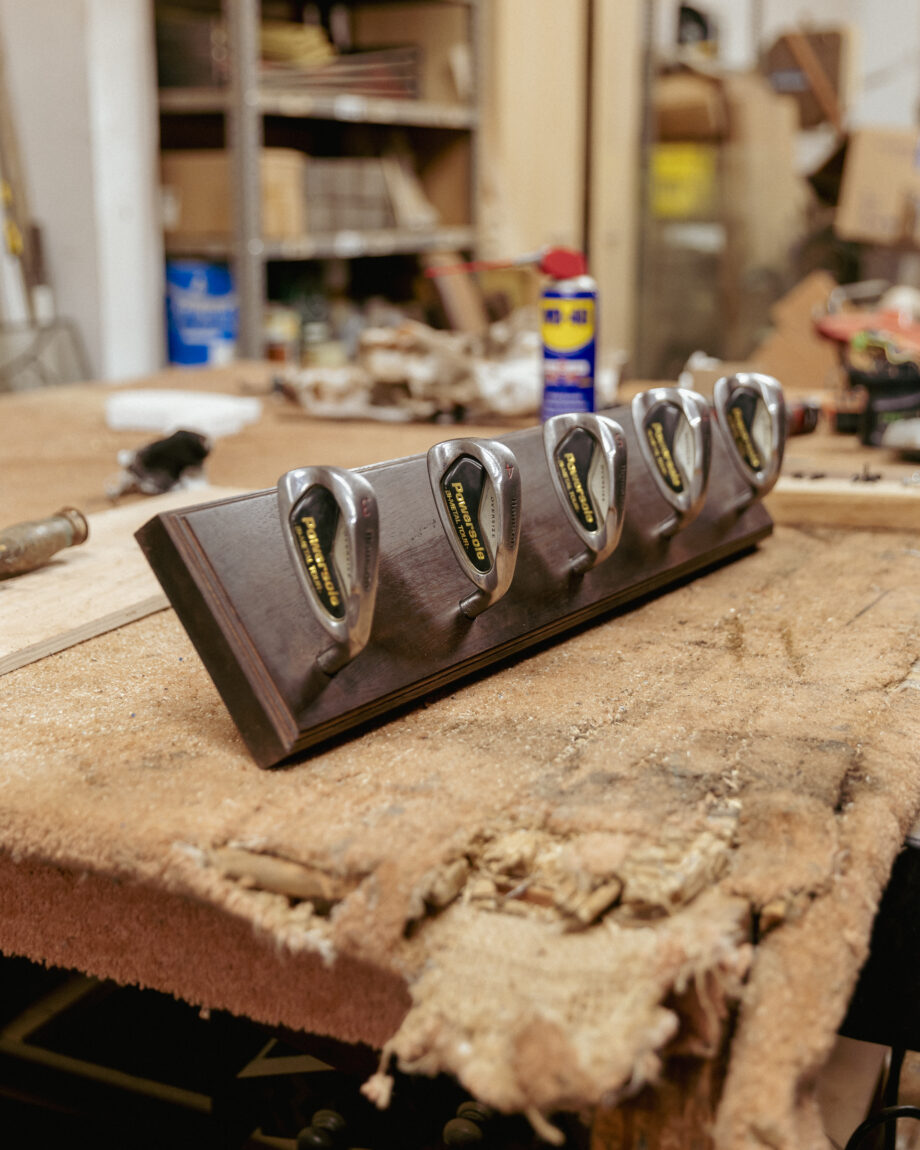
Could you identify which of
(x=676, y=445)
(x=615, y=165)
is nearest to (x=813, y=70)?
(x=615, y=165)

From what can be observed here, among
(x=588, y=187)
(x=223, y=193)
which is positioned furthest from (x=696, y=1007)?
(x=588, y=187)

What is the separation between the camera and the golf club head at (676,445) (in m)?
0.85

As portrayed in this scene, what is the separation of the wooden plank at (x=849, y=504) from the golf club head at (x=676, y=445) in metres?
0.33

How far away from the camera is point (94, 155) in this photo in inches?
125

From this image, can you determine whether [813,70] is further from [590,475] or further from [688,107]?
[590,475]

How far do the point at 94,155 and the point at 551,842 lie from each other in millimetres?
3143

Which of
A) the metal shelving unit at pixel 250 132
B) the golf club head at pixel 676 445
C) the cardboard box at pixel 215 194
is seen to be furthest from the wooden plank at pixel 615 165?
the golf club head at pixel 676 445

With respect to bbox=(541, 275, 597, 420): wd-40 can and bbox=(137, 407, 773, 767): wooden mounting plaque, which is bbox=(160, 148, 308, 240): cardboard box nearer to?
bbox=(541, 275, 597, 420): wd-40 can

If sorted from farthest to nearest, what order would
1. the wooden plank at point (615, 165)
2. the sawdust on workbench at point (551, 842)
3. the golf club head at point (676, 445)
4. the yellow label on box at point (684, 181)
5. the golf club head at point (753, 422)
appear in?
the yellow label on box at point (684, 181)
the wooden plank at point (615, 165)
the golf club head at point (753, 422)
the golf club head at point (676, 445)
the sawdust on workbench at point (551, 842)

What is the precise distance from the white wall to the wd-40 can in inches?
90.4

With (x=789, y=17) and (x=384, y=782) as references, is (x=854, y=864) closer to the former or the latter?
(x=384, y=782)

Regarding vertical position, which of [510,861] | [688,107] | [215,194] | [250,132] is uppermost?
[688,107]

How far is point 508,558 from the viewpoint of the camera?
66cm

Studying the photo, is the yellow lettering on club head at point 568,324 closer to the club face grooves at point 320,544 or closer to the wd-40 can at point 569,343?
the wd-40 can at point 569,343
